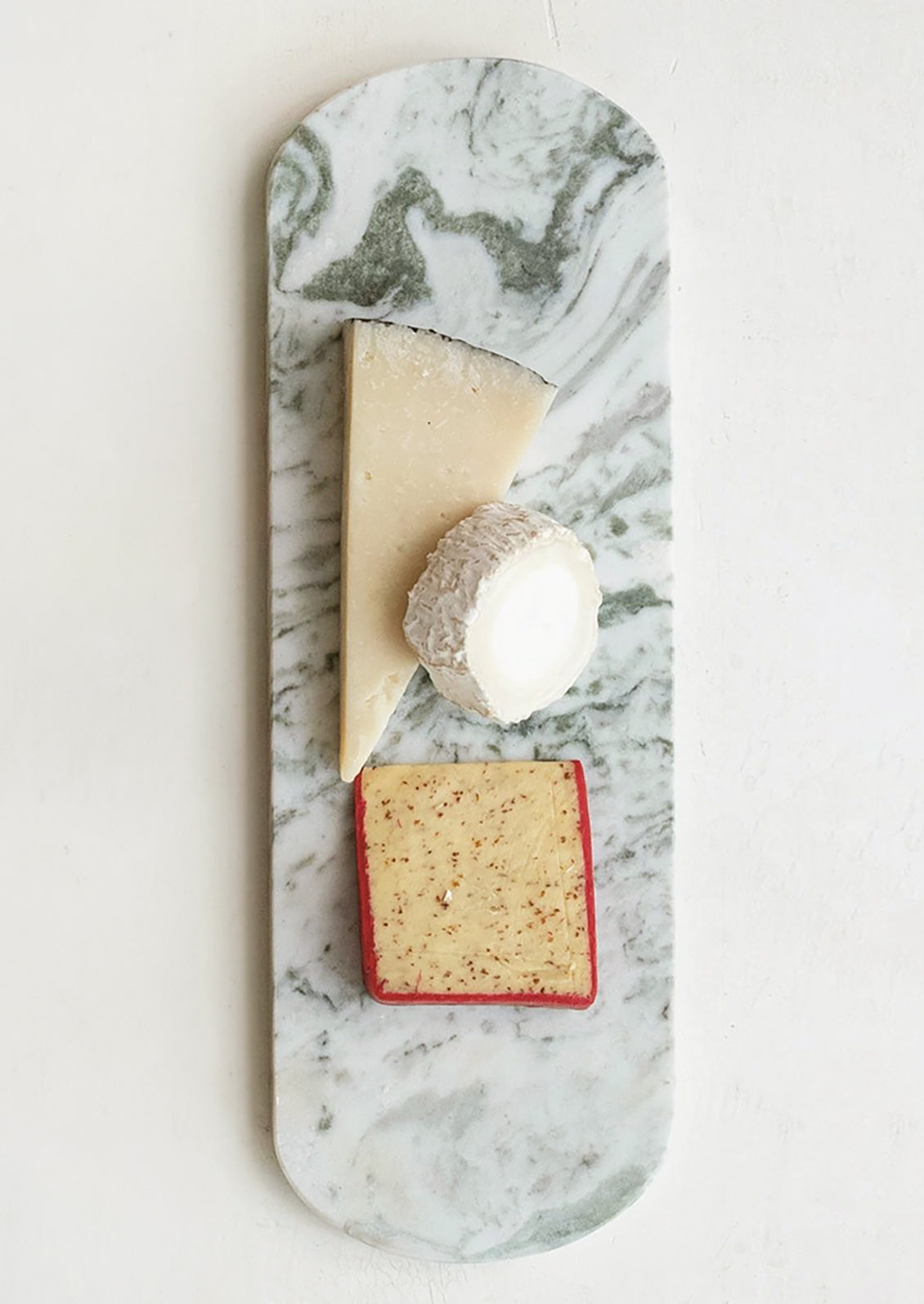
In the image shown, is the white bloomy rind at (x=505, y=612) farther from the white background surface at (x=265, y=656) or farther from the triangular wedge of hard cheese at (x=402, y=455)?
the white background surface at (x=265, y=656)

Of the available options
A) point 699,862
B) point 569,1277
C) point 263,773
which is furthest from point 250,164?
point 569,1277

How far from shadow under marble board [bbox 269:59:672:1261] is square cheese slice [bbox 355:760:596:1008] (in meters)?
0.02

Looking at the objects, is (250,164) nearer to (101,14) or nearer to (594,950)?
(101,14)

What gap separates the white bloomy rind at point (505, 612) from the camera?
2.26ft

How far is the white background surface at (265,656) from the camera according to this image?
2.52 feet

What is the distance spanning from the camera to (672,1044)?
2.60ft

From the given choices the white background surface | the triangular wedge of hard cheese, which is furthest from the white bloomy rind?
the white background surface

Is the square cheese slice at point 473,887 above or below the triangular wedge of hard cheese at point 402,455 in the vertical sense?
below

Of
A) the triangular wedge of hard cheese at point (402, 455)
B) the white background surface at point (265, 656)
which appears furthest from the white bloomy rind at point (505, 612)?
the white background surface at point (265, 656)

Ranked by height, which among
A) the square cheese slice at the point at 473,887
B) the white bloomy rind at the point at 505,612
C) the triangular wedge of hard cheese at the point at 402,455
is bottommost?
the square cheese slice at the point at 473,887

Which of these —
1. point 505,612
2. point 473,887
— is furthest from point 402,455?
point 473,887

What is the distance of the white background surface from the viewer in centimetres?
77

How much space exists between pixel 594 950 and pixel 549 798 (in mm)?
94

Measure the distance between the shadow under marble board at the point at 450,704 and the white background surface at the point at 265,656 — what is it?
0.03 m
